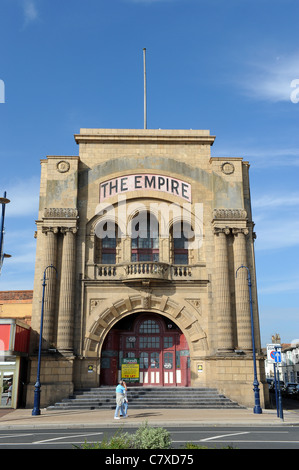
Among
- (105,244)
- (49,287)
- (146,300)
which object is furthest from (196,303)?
(49,287)

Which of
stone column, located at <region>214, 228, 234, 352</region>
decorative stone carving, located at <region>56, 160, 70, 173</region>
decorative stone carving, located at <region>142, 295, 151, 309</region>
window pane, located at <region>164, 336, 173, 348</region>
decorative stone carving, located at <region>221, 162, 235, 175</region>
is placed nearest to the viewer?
stone column, located at <region>214, 228, 234, 352</region>

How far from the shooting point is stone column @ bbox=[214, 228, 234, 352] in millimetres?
27891

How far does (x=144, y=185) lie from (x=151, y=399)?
46.6 ft

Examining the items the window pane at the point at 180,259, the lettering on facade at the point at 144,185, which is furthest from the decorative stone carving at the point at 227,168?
the window pane at the point at 180,259

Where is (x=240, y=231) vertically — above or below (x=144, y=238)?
below

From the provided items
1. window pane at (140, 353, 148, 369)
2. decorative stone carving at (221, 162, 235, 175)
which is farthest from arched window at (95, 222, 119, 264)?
decorative stone carving at (221, 162, 235, 175)

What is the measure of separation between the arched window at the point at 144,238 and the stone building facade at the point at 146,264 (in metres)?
0.07

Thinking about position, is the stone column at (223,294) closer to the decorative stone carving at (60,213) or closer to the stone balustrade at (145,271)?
the stone balustrade at (145,271)

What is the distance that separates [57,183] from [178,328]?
13.1 m

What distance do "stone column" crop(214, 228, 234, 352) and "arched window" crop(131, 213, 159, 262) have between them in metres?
4.58

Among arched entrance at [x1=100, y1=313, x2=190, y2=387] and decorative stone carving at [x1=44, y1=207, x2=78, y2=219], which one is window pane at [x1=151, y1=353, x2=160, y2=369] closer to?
arched entrance at [x1=100, y1=313, x2=190, y2=387]

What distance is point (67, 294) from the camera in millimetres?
28328

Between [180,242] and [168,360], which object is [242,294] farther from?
[168,360]
